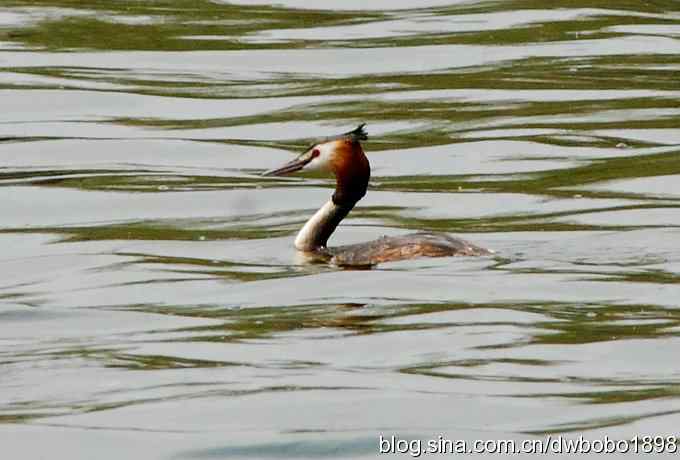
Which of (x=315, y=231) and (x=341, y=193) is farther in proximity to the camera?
(x=341, y=193)

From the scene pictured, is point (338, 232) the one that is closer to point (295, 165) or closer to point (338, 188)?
point (295, 165)

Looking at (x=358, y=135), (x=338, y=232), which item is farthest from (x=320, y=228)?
(x=338, y=232)

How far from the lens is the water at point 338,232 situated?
9.89 metres

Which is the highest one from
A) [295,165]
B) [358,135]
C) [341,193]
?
[358,135]

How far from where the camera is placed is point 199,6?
1017 inches

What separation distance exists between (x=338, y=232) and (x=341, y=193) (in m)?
0.86

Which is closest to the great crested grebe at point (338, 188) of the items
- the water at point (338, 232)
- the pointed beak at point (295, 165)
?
the pointed beak at point (295, 165)

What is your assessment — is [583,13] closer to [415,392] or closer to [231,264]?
[231,264]

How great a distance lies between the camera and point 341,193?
14.4 meters

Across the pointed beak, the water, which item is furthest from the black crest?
the water

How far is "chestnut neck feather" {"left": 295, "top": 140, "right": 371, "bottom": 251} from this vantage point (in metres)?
14.3

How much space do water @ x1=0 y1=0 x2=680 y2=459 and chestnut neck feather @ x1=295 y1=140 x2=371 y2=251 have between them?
12.3 inches

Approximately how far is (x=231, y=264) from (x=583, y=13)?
11618 millimetres

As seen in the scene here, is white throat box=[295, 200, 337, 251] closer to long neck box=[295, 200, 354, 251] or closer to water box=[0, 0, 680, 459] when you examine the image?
long neck box=[295, 200, 354, 251]
